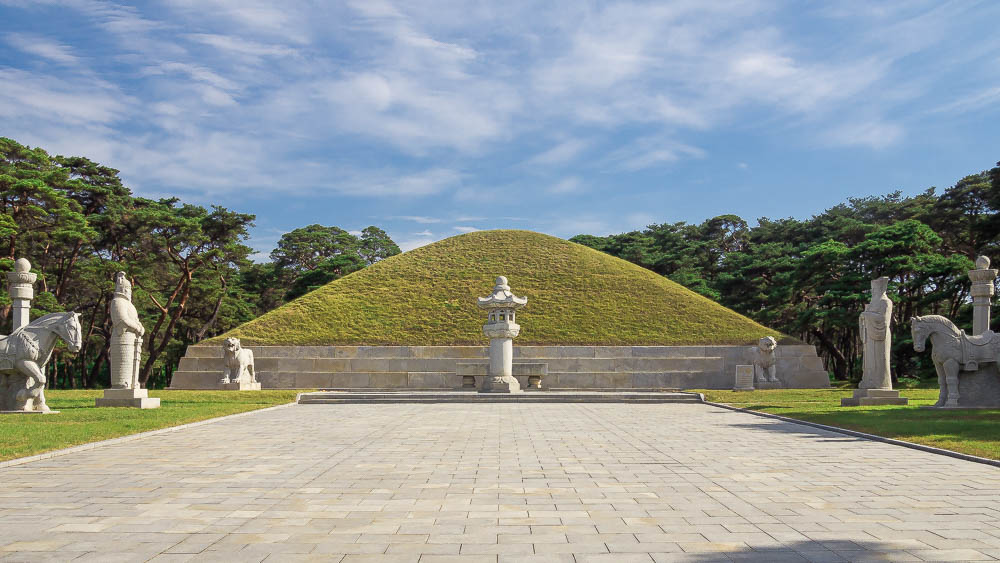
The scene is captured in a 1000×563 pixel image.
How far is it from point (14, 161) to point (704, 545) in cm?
3730

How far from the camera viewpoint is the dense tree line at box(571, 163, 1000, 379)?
31422 mm

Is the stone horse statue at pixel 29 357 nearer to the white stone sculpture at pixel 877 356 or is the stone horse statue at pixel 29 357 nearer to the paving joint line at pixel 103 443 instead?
the paving joint line at pixel 103 443

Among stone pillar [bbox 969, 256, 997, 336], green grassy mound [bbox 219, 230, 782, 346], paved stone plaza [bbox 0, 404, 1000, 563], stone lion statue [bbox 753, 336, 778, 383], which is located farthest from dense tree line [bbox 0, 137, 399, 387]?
stone pillar [bbox 969, 256, 997, 336]

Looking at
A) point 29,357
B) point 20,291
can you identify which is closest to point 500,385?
point 29,357

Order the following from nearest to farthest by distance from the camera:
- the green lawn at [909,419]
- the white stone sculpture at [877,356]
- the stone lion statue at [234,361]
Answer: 1. the green lawn at [909,419]
2. the white stone sculpture at [877,356]
3. the stone lion statue at [234,361]

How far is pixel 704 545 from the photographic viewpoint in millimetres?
4867

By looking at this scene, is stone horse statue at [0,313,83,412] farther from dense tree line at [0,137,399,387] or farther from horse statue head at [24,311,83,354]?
dense tree line at [0,137,399,387]

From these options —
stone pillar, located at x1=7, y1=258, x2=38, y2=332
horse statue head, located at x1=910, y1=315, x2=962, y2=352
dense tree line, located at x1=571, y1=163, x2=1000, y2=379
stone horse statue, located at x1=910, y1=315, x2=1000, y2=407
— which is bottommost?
stone horse statue, located at x1=910, y1=315, x2=1000, y2=407

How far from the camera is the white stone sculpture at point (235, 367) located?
2531 cm

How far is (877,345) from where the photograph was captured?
57.9ft

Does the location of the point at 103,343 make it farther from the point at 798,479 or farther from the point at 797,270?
the point at 798,479

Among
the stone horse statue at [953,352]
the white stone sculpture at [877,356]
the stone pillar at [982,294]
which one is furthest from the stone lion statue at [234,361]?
the stone pillar at [982,294]

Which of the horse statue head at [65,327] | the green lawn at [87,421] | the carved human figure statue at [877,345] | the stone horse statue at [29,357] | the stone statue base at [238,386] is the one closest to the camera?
the green lawn at [87,421]

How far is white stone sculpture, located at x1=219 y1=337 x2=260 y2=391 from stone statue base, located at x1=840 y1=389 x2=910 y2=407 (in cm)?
1968
